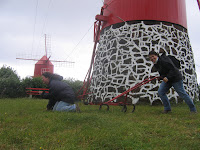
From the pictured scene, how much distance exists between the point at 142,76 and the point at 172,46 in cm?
187

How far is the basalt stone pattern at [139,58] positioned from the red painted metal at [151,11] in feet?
0.79

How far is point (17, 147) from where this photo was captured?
2.21 metres

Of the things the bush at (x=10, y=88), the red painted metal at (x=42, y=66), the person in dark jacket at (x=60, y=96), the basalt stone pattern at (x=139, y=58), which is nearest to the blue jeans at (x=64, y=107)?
the person in dark jacket at (x=60, y=96)

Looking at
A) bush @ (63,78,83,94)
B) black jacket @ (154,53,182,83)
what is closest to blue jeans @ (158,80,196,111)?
black jacket @ (154,53,182,83)

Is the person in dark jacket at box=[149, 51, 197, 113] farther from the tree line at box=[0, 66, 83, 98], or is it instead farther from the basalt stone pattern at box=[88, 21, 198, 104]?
the tree line at box=[0, 66, 83, 98]

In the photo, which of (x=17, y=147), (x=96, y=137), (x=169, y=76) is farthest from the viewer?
(x=169, y=76)

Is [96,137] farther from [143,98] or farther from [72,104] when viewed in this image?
[143,98]

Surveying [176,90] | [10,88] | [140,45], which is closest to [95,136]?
[176,90]

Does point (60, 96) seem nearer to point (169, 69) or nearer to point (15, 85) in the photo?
point (169, 69)

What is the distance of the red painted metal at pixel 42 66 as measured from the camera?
24.7m

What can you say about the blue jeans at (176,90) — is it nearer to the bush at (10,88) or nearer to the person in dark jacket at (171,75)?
the person in dark jacket at (171,75)

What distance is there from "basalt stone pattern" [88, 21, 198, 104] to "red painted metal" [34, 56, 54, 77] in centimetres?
1802

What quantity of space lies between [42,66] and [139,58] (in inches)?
783

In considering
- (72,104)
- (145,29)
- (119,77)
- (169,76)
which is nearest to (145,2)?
(145,29)
